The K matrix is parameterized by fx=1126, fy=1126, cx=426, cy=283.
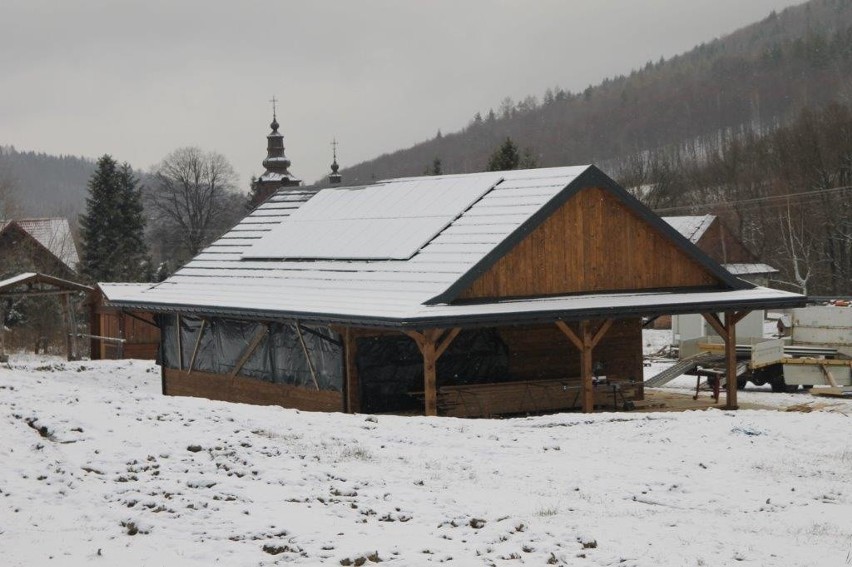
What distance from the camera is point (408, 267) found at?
23062 mm

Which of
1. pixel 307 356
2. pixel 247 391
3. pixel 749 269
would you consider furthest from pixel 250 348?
pixel 749 269

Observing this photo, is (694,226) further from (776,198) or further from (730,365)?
(730,365)

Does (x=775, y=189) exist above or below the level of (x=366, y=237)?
above

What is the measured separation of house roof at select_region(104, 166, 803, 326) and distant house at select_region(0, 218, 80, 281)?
2855 cm

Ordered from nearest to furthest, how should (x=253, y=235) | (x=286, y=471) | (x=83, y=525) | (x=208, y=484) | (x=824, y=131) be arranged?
(x=83, y=525), (x=208, y=484), (x=286, y=471), (x=253, y=235), (x=824, y=131)

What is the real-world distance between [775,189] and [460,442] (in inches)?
2299

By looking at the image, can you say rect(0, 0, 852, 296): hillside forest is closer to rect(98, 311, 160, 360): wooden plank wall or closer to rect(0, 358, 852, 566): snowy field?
rect(98, 311, 160, 360): wooden plank wall

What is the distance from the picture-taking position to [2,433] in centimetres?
1370

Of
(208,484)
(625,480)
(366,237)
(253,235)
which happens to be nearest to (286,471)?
(208,484)

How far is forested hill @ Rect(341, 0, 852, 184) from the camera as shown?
125 meters

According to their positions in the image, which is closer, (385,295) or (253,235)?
(385,295)

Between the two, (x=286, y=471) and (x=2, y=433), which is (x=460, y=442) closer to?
(x=286, y=471)

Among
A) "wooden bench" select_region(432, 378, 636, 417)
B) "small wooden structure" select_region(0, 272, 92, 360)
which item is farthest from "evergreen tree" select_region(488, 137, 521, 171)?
"wooden bench" select_region(432, 378, 636, 417)

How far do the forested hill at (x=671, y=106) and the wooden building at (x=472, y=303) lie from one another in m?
91.8
